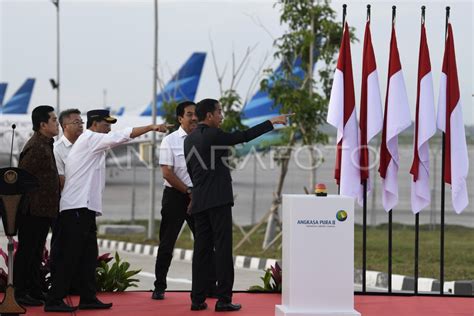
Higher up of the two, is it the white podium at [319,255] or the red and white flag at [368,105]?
the red and white flag at [368,105]

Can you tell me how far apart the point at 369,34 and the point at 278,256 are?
745 centimetres

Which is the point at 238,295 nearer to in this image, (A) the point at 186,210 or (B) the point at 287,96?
(A) the point at 186,210

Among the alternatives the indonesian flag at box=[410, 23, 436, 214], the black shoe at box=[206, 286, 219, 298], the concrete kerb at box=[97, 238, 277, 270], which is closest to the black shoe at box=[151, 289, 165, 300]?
the black shoe at box=[206, 286, 219, 298]

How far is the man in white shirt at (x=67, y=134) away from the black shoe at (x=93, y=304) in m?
1.09

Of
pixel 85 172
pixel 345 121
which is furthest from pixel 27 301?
pixel 345 121

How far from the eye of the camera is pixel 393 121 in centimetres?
961

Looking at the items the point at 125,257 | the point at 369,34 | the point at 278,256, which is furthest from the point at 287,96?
the point at 369,34

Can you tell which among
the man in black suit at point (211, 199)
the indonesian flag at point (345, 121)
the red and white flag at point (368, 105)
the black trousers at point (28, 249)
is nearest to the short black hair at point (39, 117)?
the black trousers at point (28, 249)

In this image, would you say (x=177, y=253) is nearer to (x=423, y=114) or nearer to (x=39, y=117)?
(x=423, y=114)

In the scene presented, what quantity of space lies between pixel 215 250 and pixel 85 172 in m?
1.21

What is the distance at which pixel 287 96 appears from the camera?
1689cm

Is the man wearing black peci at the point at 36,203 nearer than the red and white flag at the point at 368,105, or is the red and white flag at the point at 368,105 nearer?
the man wearing black peci at the point at 36,203

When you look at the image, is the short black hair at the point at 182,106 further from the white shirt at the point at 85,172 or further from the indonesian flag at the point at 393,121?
the indonesian flag at the point at 393,121

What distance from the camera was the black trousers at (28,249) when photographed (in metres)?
8.57
